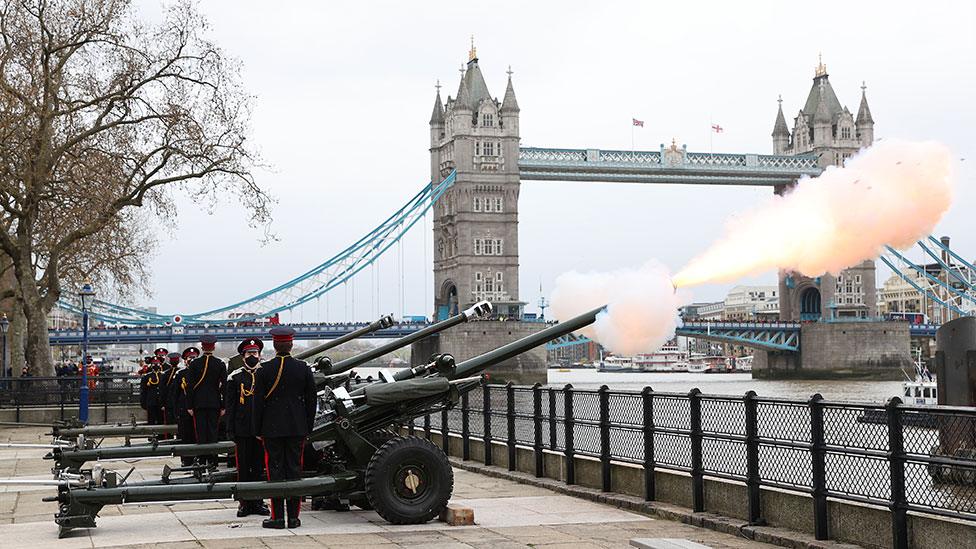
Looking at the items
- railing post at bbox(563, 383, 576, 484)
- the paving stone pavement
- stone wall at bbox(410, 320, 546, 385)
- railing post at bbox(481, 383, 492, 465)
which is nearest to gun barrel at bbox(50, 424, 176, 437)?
the paving stone pavement

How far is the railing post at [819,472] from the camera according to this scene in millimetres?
10500

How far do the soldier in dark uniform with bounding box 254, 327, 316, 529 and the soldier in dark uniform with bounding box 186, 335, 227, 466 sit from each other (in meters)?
4.43

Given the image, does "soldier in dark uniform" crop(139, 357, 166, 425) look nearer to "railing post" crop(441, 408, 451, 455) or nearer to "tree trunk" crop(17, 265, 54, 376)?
"railing post" crop(441, 408, 451, 455)

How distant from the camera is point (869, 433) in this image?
1010 cm

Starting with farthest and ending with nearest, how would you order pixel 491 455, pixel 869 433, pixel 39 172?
pixel 39 172 < pixel 491 455 < pixel 869 433

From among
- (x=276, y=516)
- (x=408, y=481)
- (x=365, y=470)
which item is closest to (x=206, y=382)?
(x=365, y=470)

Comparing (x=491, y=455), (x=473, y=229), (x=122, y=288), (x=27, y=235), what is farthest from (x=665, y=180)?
(x=491, y=455)

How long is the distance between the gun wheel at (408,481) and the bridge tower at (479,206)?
4186 inches

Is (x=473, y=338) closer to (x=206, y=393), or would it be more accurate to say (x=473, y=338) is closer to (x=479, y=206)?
(x=479, y=206)

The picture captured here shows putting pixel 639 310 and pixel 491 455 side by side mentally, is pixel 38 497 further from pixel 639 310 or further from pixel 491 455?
pixel 639 310

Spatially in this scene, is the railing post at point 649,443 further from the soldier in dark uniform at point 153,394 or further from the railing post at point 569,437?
the soldier in dark uniform at point 153,394

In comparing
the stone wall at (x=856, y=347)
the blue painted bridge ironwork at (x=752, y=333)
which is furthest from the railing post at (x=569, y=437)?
the stone wall at (x=856, y=347)

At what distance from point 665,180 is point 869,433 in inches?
4542

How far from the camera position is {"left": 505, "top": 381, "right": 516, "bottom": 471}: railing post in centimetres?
1669
